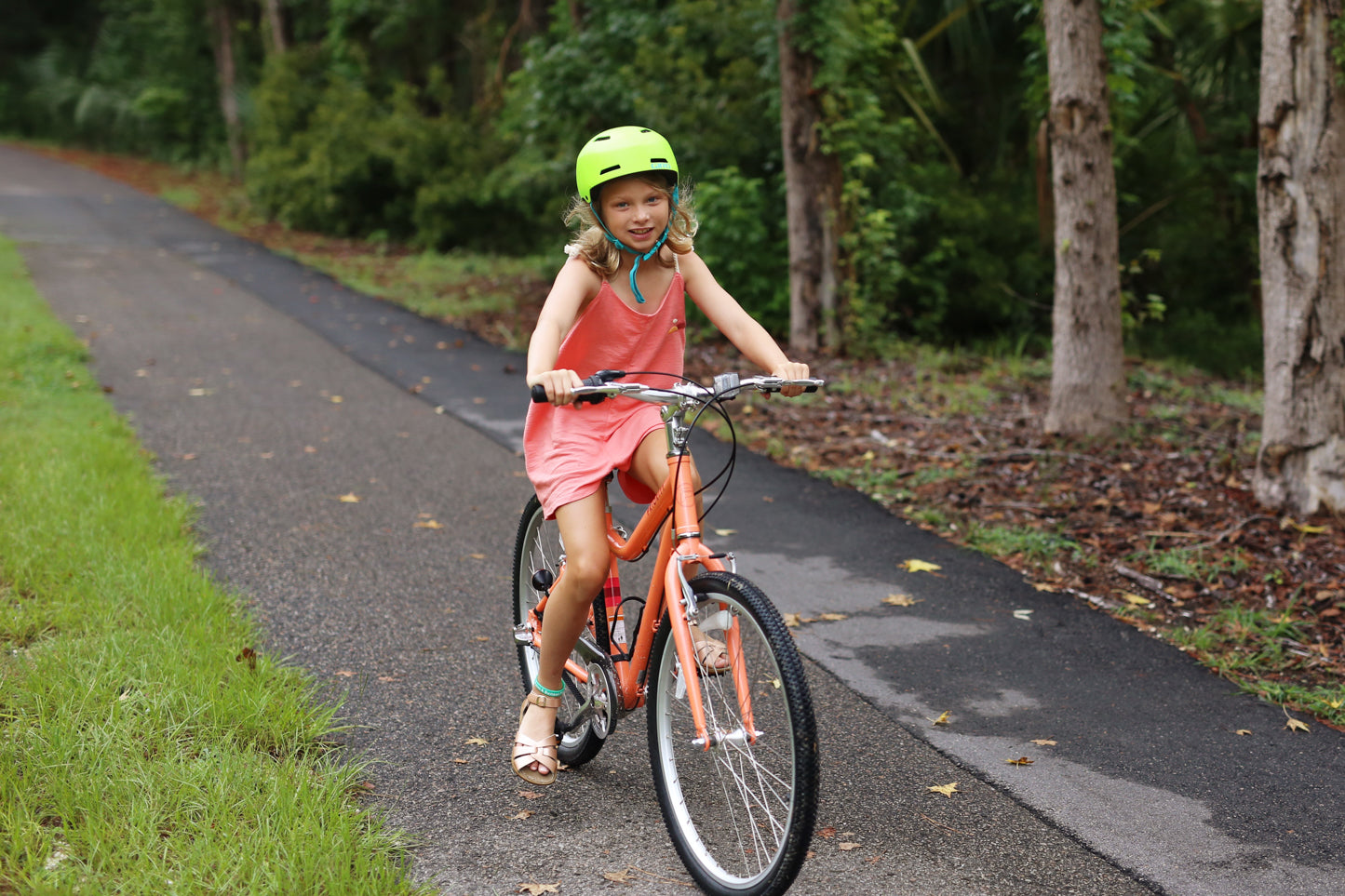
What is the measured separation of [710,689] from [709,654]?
10 cm

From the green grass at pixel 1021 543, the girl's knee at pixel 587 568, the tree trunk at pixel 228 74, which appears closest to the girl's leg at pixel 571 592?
the girl's knee at pixel 587 568

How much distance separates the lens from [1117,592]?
5379 mm

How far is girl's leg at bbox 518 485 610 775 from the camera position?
10.6 feet

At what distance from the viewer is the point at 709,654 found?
2955mm

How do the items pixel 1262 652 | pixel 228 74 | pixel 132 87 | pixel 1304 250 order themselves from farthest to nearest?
pixel 132 87 < pixel 228 74 < pixel 1304 250 < pixel 1262 652

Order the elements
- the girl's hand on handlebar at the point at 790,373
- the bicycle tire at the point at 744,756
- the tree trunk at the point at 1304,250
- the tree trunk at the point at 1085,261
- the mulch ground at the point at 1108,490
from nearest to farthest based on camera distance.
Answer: the bicycle tire at the point at 744,756 < the girl's hand on handlebar at the point at 790,373 < the mulch ground at the point at 1108,490 < the tree trunk at the point at 1304,250 < the tree trunk at the point at 1085,261

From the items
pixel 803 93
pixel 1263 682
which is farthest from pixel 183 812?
pixel 803 93

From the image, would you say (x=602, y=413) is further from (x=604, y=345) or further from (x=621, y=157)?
(x=621, y=157)

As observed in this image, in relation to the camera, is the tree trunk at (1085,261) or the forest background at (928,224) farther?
the tree trunk at (1085,261)

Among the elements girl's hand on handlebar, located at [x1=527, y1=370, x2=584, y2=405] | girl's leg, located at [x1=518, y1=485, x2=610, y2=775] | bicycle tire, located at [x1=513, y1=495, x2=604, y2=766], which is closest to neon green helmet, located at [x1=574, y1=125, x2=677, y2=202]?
girl's hand on handlebar, located at [x1=527, y1=370, x2=584, y2=405]

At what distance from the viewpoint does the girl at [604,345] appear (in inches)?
126

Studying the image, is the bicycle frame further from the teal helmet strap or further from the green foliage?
the green foliage

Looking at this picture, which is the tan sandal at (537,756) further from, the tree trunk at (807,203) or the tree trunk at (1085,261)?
the tree trunk at (807,203)

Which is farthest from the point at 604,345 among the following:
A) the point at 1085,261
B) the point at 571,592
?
the point at 1085,261
